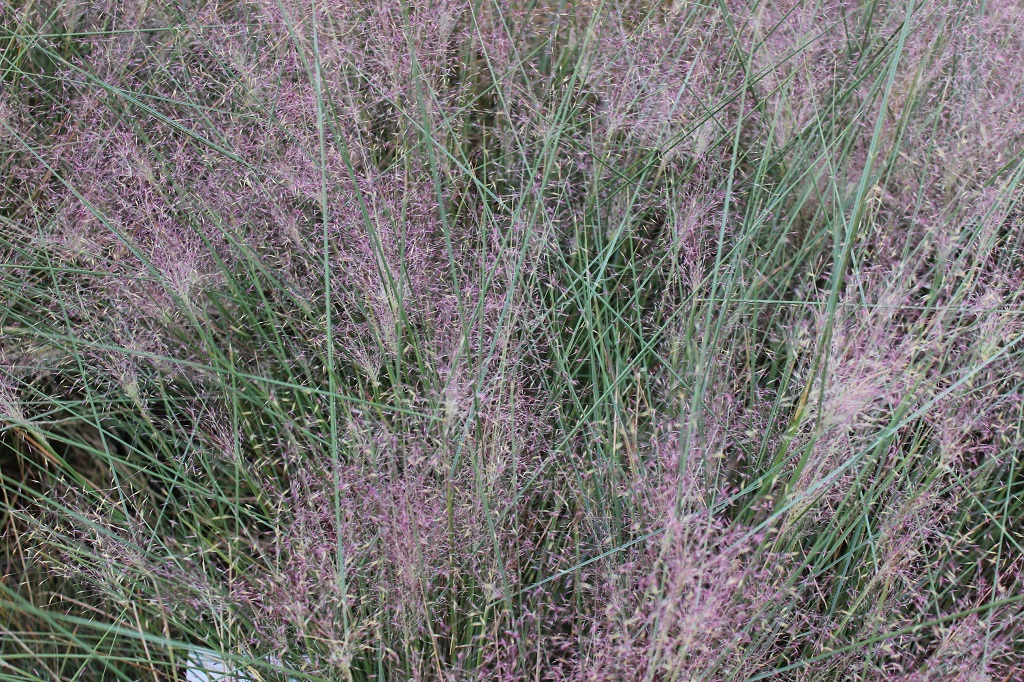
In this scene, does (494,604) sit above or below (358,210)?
below

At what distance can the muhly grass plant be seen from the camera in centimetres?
134

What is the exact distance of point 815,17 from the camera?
180 centimetres

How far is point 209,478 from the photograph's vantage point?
1612 mm

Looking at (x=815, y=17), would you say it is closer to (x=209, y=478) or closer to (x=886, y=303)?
(x=886, y=303)

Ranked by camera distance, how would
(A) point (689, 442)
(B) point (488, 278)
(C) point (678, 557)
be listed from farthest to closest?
1. (B) point (488, 278)
2. (A) point (689, 442)
3. (C) point (678, 557)

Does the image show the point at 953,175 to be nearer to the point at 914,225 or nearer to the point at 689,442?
the point at 914,225

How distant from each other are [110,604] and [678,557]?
1.05 m

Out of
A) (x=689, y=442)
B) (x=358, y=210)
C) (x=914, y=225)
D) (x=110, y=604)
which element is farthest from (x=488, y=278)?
(x=110, y=604)

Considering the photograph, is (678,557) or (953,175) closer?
(678,557)

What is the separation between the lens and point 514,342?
1.54 m

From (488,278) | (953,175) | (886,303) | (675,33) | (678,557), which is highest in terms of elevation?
(675,33)

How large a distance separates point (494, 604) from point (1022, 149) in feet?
4.13

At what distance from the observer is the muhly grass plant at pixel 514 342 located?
1340 mm

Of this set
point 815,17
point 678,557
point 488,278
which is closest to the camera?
point 678,557
